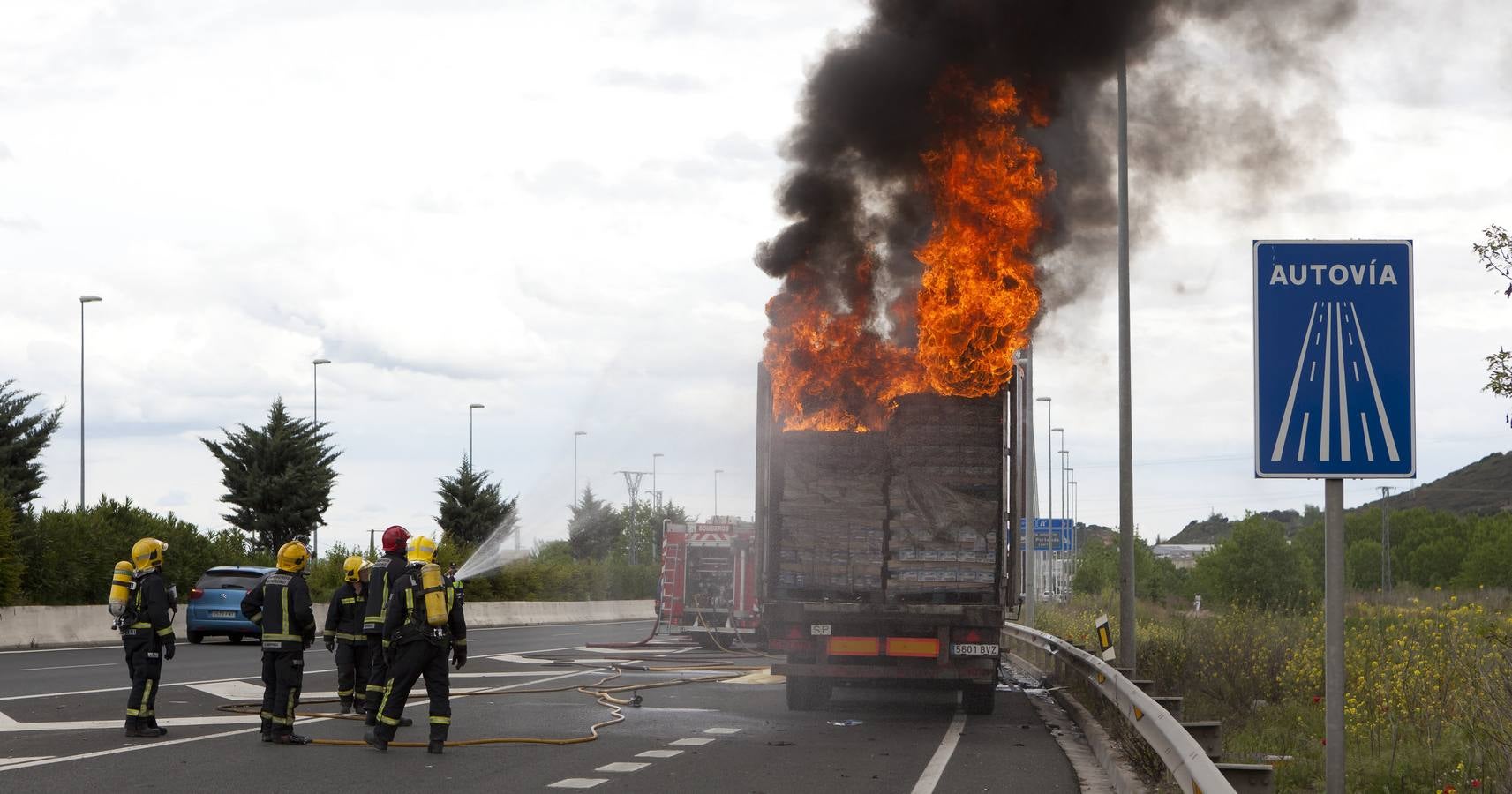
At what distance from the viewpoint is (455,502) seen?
6744cm

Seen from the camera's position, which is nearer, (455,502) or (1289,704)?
(1289,704)

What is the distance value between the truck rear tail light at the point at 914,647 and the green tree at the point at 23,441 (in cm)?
3688

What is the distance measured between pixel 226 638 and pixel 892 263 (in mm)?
19809

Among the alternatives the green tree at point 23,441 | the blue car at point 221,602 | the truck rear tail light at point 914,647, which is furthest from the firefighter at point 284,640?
the green tree at point 23,441

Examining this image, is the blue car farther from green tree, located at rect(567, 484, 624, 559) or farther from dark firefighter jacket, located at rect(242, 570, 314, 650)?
green tree, located at rect(567, 484, 624, 559)

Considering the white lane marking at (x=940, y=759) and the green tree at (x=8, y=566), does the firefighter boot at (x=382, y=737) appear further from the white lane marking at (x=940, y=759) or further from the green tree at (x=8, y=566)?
the green tree at (x=8, y=566)

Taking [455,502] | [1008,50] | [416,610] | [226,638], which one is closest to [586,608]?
[455,502]

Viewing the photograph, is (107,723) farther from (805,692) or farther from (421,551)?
(805,692)

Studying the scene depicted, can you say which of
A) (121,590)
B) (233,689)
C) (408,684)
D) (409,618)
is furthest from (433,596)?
(233,689)

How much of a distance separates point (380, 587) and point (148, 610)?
6.34ft

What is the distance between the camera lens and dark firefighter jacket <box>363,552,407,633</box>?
13.6m

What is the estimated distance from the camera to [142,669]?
1287 centimetres

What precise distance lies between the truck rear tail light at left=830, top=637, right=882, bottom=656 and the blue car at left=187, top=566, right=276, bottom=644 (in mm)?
16315

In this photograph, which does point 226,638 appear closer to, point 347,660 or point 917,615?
point 347,660
